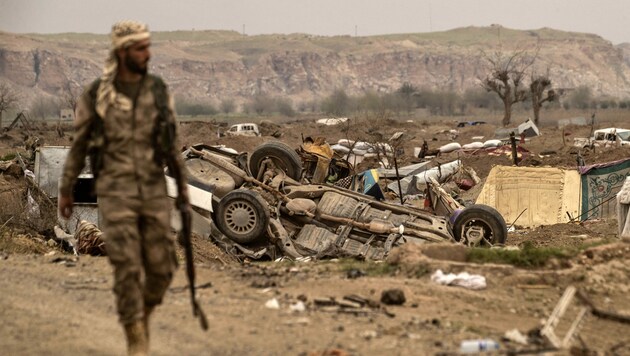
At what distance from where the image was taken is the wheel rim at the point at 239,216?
1530 cm

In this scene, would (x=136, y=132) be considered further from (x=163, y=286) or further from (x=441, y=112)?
(x=441, y=112)

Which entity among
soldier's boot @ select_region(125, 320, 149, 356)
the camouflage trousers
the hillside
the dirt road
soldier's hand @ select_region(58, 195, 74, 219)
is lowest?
the hillside

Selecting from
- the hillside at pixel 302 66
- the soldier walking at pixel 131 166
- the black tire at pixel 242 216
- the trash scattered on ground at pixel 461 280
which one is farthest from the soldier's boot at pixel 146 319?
the hillside at pixel 302 66

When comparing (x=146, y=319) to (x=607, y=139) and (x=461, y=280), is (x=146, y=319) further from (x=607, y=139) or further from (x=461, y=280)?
(x=607, y=139)

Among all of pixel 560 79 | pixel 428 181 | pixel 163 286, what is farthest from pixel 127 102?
pixel 560 79

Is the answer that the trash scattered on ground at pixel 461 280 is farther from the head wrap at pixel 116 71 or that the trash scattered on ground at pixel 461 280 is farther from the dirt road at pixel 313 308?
the head wrap at pixel 116 71

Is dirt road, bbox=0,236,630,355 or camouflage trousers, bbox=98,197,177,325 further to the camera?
dirt road, bbox=0,236,630,355

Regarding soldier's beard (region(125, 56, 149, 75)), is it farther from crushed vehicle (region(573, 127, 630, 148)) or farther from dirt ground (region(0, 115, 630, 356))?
crushed vehicle (region(573, 127, 630, 148))

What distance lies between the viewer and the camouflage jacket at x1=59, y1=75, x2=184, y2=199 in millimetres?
6438

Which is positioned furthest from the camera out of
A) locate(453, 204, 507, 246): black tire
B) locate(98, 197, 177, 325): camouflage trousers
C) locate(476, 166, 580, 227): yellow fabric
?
locate(476, 166, 580, 227): yellow fabric

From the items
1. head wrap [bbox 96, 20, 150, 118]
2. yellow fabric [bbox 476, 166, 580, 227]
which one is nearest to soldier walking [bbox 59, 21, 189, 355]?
head wrap [bbox 96, 20, 150, 118]

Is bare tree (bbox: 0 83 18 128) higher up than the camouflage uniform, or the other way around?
the camouflage uniform

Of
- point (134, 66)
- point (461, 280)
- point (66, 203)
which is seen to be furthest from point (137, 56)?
point (461, 280)

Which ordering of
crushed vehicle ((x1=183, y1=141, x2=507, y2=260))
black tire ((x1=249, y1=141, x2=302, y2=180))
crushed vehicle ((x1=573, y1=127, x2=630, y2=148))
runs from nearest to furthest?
1. crushed vehicle ((x1=183, y1=141, x2=507, y2=260))
2. black tire ((x1=249, y1=141, x2=302, y2=180))
3. crushed vehicle ((x1=573, y1=127, x2=630, y2=148))
